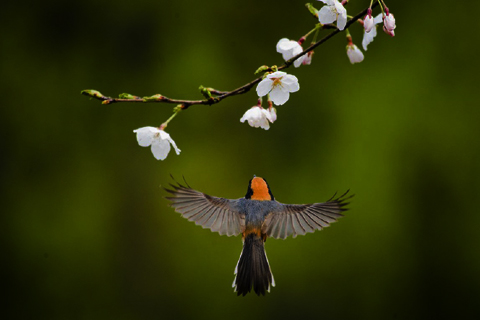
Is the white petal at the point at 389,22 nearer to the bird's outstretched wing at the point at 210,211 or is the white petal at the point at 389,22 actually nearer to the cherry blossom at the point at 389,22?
the cherry blossom at the point at 389,22

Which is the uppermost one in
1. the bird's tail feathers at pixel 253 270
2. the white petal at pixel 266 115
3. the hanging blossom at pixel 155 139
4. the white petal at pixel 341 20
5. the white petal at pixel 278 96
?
the white petal at pixel 341 20

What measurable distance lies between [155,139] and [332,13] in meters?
0.44

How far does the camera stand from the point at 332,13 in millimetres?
1093

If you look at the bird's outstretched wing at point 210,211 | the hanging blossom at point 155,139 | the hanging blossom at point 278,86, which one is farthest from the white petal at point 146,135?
the hanging blossom at point 278,86

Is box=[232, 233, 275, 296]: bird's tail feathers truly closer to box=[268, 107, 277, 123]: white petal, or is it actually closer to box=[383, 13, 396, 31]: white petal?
box=[268, 107, 277, 123]: white petal

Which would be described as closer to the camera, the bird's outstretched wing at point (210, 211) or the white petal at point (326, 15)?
the white petal at point (326, 15)

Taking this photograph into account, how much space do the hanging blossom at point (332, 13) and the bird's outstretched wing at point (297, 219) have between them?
0.40 m

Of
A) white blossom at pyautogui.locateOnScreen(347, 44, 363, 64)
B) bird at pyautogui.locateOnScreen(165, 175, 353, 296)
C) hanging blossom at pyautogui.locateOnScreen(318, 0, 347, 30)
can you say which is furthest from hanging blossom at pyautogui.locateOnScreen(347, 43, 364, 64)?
bird at pyautogui.locateOnScreen(165, 175, 353, 296)

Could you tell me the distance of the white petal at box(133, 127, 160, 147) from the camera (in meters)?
1.11

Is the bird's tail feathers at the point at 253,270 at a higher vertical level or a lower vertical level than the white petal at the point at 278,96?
lower

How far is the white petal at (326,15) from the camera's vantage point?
108 cm

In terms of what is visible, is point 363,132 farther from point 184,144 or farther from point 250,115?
point 250,115

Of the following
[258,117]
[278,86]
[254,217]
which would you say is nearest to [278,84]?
[278,86]

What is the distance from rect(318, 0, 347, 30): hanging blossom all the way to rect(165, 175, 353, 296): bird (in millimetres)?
377
